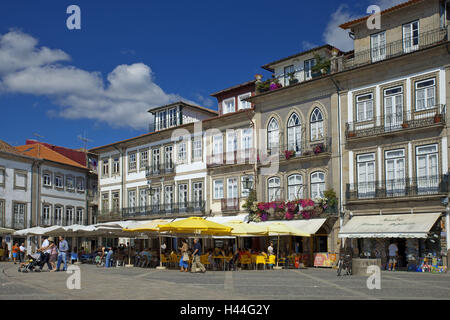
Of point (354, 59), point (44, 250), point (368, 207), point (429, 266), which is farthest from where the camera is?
point (354, 59)

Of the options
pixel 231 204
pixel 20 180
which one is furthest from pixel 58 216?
pixel 231 204

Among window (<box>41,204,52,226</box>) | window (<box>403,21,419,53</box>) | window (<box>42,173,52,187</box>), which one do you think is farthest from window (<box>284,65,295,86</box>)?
window (<box>41,204,52,226</box>)

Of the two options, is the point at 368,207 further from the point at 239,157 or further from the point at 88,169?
the point at 88,169

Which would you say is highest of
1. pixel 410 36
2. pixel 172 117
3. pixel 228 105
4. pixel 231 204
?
pixel 410 36

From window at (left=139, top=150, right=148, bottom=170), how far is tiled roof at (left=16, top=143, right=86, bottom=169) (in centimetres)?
1194

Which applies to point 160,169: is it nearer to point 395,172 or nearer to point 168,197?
point 168,197

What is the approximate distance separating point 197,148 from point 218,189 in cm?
363

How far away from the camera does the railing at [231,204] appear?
35594mm

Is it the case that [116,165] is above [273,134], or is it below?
below

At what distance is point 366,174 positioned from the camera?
28938 millimetres

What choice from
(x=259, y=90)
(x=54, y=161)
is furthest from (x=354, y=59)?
(x=54, y=161)
